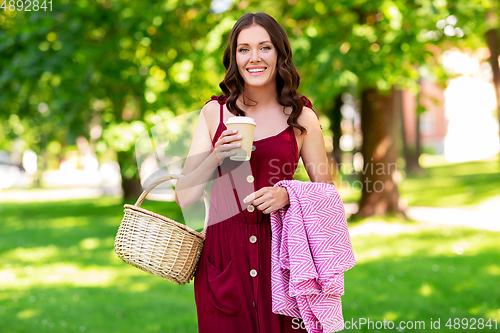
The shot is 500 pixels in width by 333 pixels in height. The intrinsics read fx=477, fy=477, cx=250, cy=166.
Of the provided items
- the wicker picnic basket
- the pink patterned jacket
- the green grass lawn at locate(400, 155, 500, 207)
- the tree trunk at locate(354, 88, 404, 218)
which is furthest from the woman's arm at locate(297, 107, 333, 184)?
the green grass lawn at locate(400, 155, 500, 207)

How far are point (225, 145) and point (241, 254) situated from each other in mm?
529

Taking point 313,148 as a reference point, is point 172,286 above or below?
below

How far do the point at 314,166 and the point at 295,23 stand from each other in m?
7.39

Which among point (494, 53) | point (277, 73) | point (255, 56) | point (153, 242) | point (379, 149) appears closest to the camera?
point (153, 242)

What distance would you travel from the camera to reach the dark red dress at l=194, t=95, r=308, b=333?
2117 millimetres

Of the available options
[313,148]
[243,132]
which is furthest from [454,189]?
[243,132]

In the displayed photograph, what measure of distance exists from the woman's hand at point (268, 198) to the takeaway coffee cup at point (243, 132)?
0.55ft

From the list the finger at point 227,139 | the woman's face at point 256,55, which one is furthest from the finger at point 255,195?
the woman's face at point 256,55

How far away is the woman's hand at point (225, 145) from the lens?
1.93m

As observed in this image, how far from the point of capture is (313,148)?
2.27m

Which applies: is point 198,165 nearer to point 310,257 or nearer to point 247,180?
point 247,180

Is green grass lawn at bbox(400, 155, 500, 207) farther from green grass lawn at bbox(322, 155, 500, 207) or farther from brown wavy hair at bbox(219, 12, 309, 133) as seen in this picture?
brown wavy hair at bbox(219, 12, 309, 133)

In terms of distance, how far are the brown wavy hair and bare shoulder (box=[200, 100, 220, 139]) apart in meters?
0.06

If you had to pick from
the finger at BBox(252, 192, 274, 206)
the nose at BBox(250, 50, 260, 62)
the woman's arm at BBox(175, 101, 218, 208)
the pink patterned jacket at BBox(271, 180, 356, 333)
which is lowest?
the pink patterned jacket at BBox(271, 180, 356, 333)
